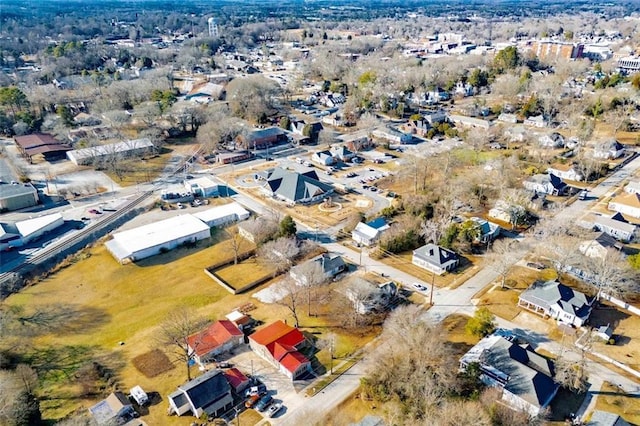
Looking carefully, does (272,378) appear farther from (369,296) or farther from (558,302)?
(558,302)

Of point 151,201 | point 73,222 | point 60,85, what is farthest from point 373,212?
point 60,85

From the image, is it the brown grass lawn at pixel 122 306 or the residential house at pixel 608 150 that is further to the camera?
the residential house at pixel 608 150

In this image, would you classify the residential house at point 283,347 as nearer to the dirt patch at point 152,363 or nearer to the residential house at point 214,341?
the residential house at point 214,341

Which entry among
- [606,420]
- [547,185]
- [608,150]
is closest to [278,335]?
[606,420]

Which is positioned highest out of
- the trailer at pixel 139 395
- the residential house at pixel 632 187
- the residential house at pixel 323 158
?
the residential house at pixel 323 158

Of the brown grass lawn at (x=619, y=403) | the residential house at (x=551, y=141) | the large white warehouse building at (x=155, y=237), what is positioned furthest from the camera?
the residential house at (x=551, y=141)

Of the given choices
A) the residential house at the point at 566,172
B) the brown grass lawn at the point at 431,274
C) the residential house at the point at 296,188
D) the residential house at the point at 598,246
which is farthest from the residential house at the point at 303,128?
the residential house at the point at 598,246
